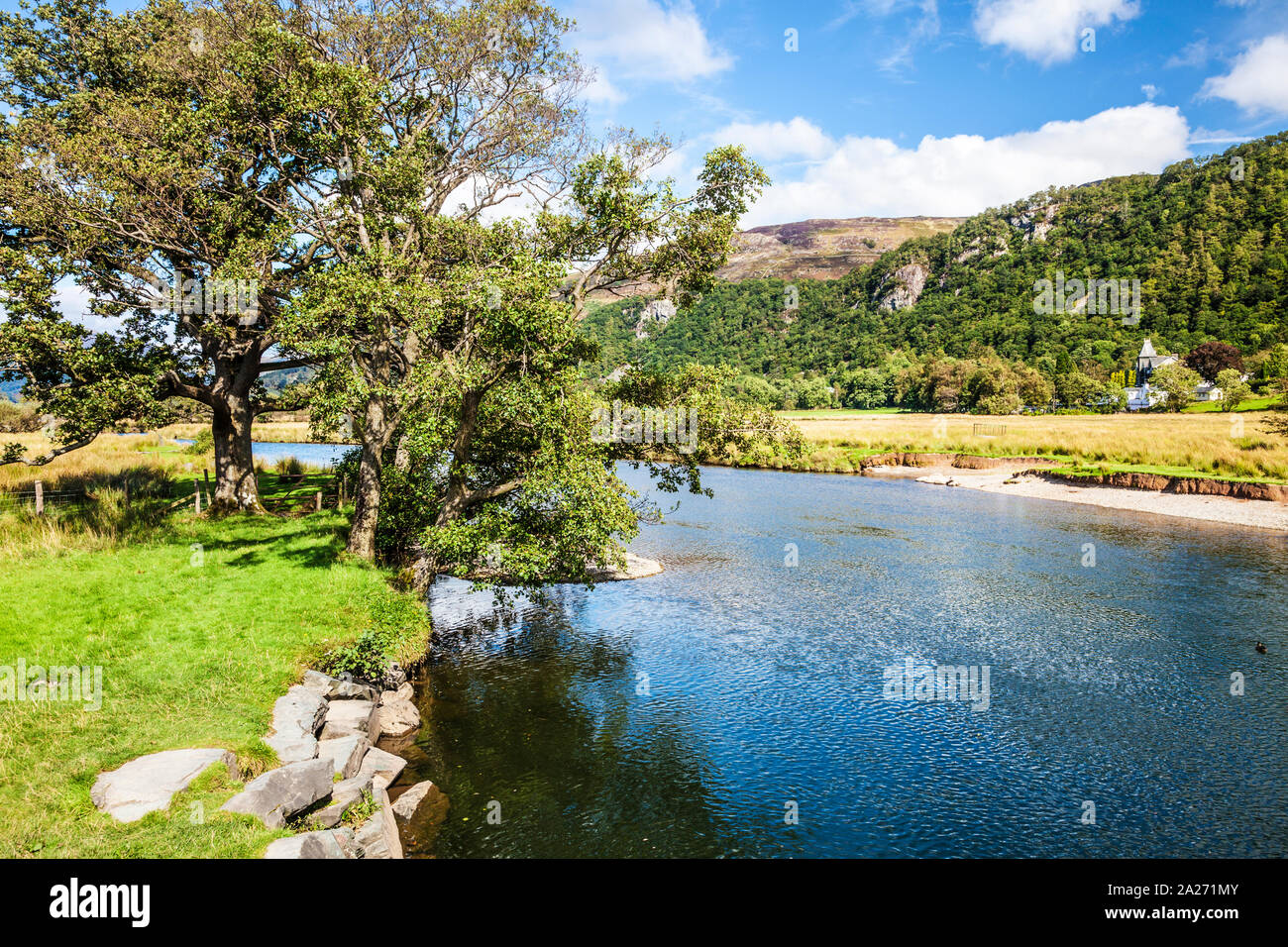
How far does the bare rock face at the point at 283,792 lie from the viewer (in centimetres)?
1067

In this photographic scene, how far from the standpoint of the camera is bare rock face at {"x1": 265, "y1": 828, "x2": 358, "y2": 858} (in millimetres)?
9797

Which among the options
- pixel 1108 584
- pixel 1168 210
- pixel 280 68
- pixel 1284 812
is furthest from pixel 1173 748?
pixel 1168 210

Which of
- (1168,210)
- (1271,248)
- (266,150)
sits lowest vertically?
(266,150)

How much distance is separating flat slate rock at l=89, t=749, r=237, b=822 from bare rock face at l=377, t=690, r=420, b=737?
197 inches

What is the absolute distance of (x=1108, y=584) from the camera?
29.5 m

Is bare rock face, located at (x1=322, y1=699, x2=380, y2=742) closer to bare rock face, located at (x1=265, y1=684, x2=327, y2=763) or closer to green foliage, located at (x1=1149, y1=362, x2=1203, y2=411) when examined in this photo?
bare rock face, located at (x1=265, y1=684, x2=327, y2=763)

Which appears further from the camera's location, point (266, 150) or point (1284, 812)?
point (266, 150)

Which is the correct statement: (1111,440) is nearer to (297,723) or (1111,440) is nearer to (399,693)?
(399,693)

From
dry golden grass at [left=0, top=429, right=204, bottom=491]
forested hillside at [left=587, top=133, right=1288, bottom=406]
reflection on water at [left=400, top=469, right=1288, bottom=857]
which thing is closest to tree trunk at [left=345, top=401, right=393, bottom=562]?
reflection on water at [left=400, top=469, right=1288, bottom=857]

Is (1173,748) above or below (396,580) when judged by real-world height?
below

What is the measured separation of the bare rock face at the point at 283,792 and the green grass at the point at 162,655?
12.8 inches

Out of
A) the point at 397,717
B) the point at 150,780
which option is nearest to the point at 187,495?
the point at 397,717
